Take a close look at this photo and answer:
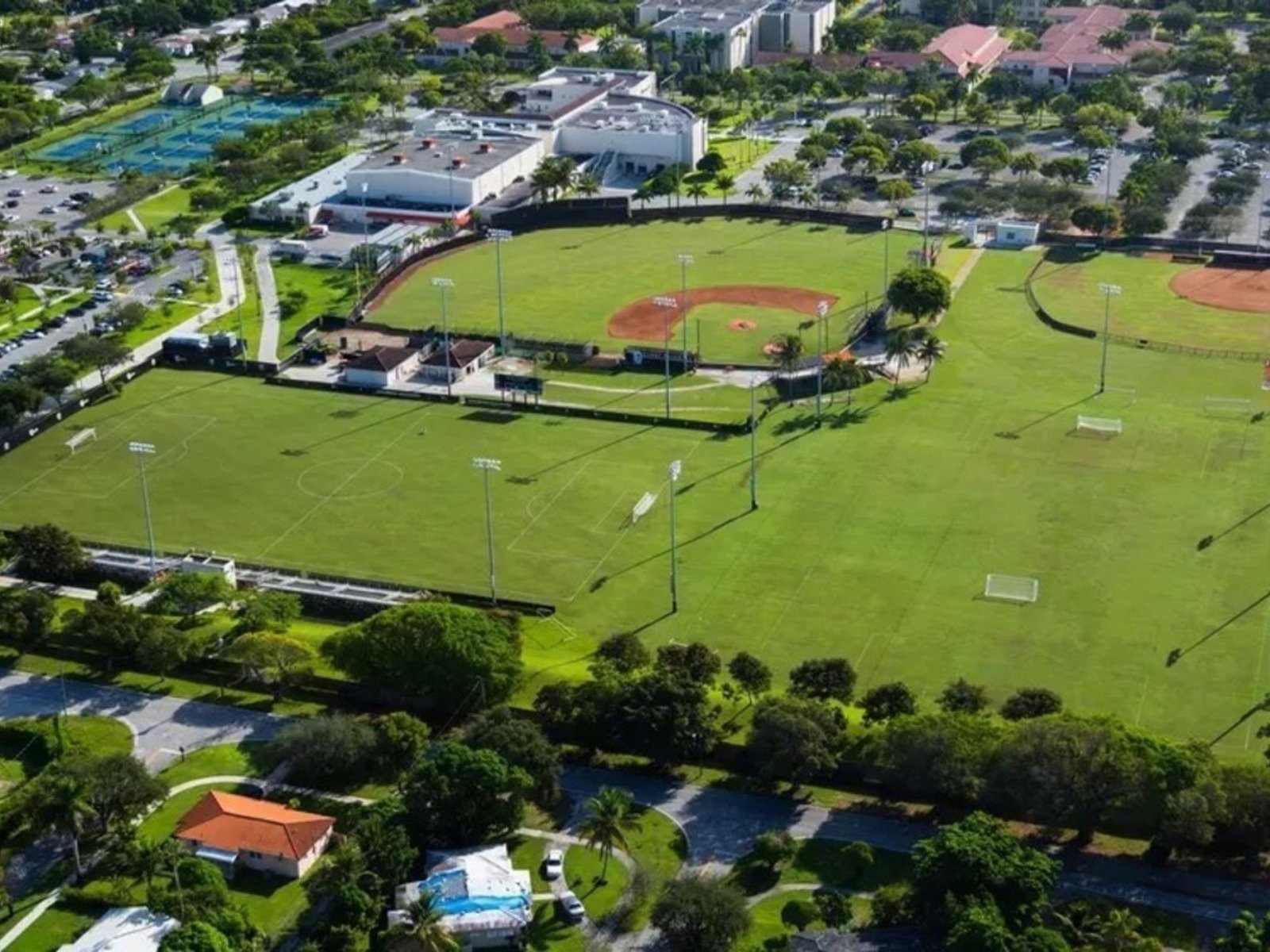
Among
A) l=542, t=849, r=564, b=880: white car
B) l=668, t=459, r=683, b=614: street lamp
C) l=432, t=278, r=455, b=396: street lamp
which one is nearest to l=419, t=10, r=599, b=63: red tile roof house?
l=432, t=278, r=455, b=396: street lamp

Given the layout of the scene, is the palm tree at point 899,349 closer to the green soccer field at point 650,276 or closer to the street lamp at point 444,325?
the green soccer field at point 650,276

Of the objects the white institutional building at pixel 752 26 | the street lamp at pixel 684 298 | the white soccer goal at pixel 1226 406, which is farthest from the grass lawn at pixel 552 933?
the white institutional building at pixel 752 26

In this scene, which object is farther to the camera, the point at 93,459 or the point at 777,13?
the point at 777,13

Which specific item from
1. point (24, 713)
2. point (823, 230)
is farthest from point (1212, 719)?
point (823, 230)

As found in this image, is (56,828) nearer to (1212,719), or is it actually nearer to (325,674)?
(325,674)

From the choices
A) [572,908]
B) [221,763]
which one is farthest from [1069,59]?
[572,908]

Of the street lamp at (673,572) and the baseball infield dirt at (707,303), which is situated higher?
the street lamp at (673,572)
